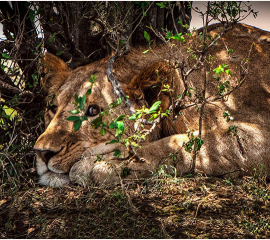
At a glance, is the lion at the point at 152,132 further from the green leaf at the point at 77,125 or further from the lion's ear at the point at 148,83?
the green leaf at the point at 77,125

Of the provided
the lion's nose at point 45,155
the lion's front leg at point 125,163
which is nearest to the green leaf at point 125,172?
the lion's front leg at point 125,163

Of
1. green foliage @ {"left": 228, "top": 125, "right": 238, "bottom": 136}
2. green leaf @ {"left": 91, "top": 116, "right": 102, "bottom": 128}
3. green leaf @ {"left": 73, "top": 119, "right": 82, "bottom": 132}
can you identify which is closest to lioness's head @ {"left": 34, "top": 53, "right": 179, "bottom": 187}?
green leaf @ {"left": 91, "top": 116, "right": 102, "bottom": 128}

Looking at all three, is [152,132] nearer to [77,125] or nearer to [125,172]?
[125,172]

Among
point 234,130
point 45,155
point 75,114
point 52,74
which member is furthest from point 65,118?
point 234,130

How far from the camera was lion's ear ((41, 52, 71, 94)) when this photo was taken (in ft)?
14.1

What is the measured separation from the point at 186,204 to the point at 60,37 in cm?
330

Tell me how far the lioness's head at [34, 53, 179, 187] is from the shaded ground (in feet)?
0.72

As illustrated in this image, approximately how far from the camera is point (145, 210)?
294cm

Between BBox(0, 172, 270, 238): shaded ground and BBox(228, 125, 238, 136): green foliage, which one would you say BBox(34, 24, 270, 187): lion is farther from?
BBox(0, 172, 270, 238): shaded ground

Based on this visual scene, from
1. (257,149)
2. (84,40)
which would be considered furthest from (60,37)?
(257,149)

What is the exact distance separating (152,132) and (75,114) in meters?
0.92

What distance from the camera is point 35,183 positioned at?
3.58 m

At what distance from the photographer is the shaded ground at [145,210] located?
2578 millimetres

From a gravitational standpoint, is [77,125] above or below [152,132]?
above
